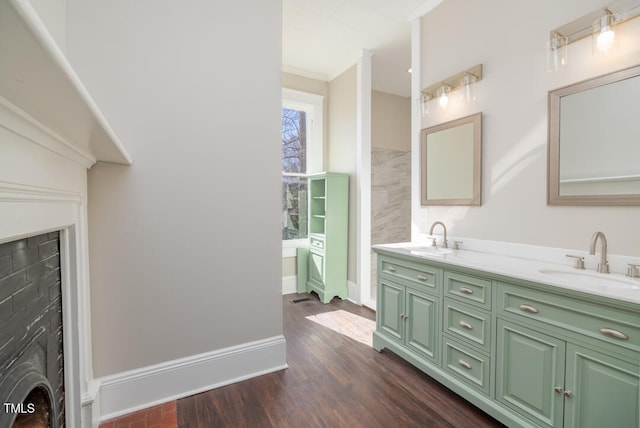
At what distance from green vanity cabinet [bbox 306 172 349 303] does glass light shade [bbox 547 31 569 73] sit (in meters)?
2.34

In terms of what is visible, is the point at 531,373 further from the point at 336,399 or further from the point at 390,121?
the point at 390,121

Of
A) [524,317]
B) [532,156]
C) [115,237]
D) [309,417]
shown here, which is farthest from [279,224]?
[532,156]

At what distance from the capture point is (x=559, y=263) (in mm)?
1853

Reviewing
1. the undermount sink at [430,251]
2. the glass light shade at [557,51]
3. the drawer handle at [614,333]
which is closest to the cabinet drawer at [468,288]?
the undermount sink at [430,251]

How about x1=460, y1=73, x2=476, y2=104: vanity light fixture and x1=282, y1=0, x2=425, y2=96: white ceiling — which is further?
x1=282, y1=0, x2=425, y2=96: white ceiling

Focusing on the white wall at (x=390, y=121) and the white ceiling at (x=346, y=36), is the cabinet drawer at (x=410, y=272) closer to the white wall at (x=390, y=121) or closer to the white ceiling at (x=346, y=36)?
the white ceiling at (x=346, y=36)

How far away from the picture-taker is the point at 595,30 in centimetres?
166

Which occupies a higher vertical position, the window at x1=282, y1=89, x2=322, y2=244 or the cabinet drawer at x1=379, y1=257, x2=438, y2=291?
Answer: the window at x1=282, y1=89, x2=322, y2=244

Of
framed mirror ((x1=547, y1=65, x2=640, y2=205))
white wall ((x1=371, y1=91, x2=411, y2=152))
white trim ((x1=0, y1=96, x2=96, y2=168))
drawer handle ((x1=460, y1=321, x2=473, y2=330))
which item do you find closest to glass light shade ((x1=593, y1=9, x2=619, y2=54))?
framed mirror ((x1=547, y1=65, x2=640, y2=205))

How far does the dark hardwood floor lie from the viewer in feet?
5.70

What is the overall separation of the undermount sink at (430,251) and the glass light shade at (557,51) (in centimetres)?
138

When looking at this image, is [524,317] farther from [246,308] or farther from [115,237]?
[115,237]

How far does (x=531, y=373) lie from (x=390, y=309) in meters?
1.06

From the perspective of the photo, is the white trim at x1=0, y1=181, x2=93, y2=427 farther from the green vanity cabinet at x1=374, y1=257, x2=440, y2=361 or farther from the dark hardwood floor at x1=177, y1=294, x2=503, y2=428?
the green vanity cabinet at x1=374, y1=257, x2=440, y2=361
